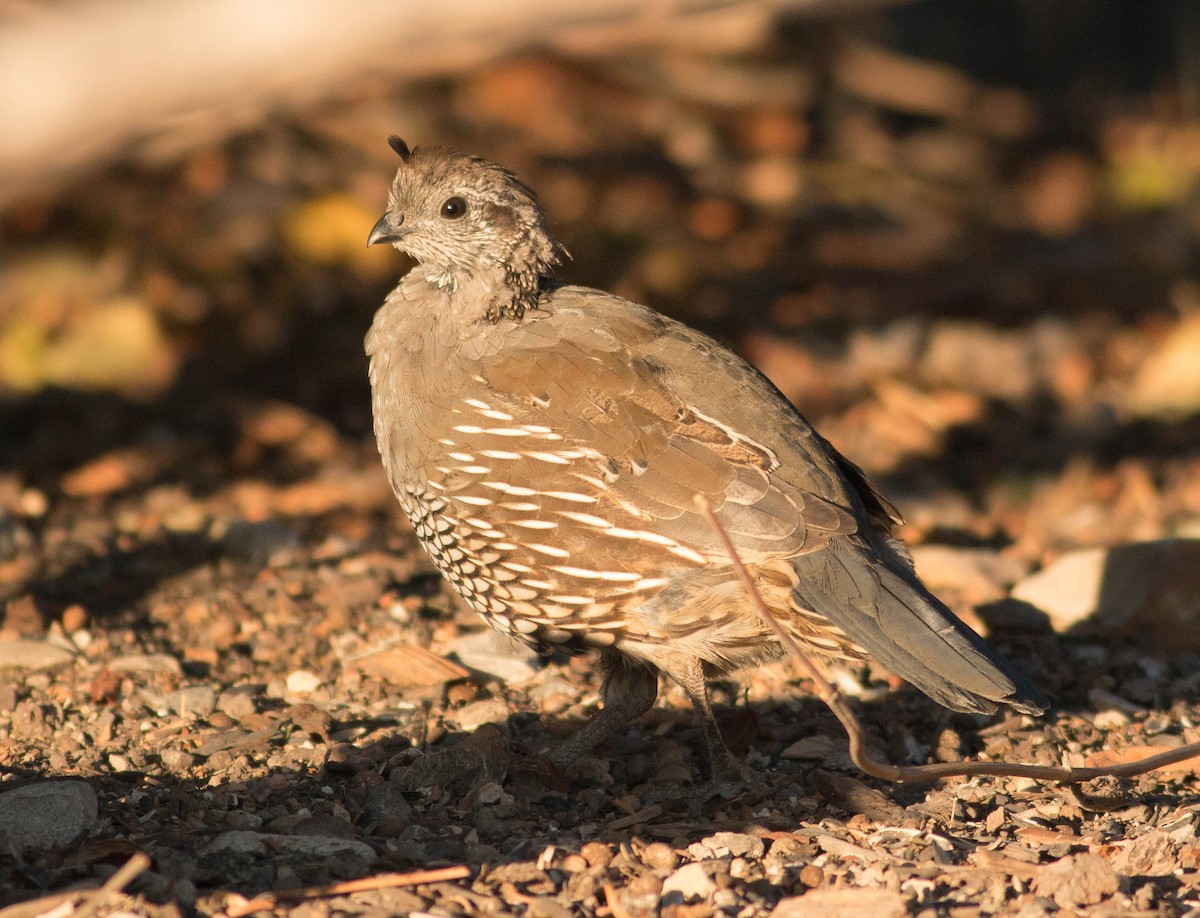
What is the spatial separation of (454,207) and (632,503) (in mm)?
1403

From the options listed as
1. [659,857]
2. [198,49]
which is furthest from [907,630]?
[198,49]

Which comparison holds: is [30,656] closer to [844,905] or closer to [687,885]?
[687,885]

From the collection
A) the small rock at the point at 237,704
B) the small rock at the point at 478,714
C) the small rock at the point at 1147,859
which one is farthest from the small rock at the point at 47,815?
the small rock at the point at 1147,859

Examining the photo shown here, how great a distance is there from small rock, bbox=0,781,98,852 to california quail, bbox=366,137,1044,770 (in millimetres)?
1398

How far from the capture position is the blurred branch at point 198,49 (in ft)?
16.9

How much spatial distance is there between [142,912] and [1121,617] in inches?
161

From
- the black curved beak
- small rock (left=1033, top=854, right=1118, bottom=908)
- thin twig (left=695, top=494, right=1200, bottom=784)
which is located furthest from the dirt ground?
the black curved beak

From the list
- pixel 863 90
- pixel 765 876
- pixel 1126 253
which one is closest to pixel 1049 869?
pixel 765 876

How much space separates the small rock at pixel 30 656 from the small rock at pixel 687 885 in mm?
2471

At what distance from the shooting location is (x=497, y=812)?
433 cm

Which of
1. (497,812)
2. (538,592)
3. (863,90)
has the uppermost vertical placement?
(863,90)

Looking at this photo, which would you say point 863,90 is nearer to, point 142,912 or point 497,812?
point 497,812

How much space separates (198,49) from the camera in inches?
205

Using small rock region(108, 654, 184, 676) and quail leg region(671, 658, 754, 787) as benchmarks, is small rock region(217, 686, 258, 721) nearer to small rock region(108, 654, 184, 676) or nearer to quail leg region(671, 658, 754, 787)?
small rock region(108, 654, 184, 676)
